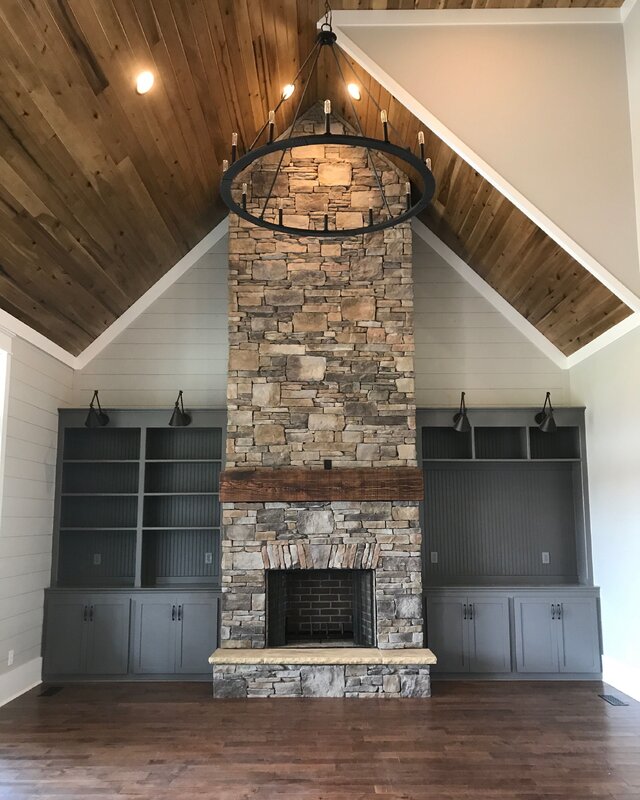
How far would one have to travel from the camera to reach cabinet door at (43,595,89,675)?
237 inches

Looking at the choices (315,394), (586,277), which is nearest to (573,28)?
(586,277)

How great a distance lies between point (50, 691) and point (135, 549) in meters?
1.45

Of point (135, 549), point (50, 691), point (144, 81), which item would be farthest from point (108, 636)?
point (144, 81)

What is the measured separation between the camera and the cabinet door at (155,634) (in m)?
6.04

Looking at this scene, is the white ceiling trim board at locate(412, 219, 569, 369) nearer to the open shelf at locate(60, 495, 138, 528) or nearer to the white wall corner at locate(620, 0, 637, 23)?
the white wall corner at locate(620, 0, 637, 23)

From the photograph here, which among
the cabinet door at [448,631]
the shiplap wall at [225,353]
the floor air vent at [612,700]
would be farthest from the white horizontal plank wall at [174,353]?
the floor air vent at [612,700]

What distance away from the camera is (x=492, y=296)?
7004 mm

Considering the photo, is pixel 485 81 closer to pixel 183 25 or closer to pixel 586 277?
pixel 586 277

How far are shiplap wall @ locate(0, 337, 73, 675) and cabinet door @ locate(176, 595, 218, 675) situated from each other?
126cm

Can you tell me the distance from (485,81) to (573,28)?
2.46 feet

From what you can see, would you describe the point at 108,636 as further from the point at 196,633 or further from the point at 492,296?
the point at 492,296

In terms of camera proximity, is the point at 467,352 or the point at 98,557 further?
the point at 467,352

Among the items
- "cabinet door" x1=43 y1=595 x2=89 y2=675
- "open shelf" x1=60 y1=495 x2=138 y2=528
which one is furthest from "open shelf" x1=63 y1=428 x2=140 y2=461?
"cabinet door" x1=43 y1=595 x2=89 y2=675

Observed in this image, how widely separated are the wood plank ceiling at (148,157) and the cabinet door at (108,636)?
98.1 inches
